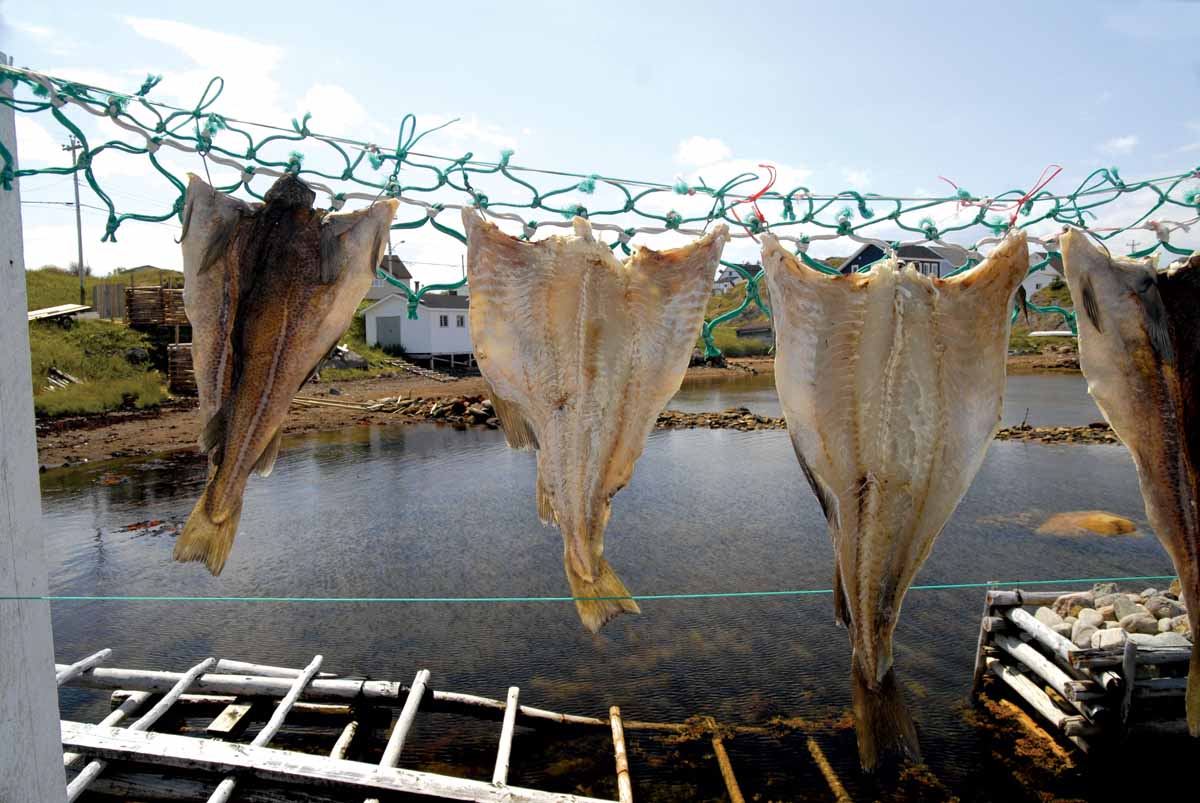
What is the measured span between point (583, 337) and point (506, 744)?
6030mm

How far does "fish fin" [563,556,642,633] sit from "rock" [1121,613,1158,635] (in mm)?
9436

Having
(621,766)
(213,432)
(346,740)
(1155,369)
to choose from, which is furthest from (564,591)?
(1155,369)

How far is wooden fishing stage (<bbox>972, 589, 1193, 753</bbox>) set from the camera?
27.8 feet

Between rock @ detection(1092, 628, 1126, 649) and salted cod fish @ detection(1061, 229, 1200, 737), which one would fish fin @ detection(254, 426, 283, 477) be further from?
rock @ detection(1092, 628, 1126, 649)

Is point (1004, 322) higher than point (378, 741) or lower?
higher

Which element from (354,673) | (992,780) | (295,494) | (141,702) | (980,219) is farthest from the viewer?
(295,494)

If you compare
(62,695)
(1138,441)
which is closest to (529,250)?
(1138,441)

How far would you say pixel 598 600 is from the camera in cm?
291

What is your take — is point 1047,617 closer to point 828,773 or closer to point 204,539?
point 828,773

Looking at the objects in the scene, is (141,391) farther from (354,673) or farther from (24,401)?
(24,401)

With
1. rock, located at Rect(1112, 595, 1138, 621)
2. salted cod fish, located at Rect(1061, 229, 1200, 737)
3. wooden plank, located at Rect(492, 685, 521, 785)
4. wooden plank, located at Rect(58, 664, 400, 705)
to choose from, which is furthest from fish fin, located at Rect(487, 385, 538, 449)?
rock, located at Rect(1112, 595, 1138, 621)

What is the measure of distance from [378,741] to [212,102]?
8971 millimetres

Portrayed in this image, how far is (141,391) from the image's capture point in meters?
33.2

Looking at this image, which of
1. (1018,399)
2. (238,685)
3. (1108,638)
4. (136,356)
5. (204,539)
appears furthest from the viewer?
(1018,399)
